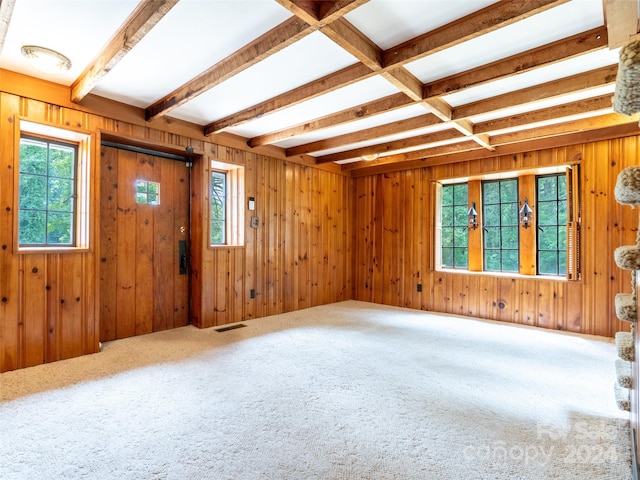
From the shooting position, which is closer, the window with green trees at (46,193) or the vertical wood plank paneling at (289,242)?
the window with green trees at (46,193)

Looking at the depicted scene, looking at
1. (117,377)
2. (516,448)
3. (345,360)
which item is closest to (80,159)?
(117,377)

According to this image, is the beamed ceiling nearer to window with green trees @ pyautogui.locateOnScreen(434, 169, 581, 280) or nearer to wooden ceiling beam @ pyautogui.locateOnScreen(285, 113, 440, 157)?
wooden ceiling beam @ pyautogui.locateOnScreen(285, 113, 440, 157)

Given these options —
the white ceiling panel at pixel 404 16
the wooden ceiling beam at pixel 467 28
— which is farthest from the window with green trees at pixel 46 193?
the wooden ceiling beam at pixel 467 28

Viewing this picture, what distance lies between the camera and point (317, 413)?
190cm

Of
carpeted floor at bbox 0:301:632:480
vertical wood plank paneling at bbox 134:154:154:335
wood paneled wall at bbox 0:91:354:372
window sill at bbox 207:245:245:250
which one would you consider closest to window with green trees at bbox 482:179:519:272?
carpeted floor at bbox 0:301:632:480

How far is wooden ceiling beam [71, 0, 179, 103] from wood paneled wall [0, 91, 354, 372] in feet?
1.60

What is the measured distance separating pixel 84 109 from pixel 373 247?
4168mm

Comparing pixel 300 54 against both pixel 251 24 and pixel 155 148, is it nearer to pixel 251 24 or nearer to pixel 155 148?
pixel 251 24

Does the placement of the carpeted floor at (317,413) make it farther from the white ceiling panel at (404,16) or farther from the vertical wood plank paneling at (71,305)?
the white ceiling panel at (404,16)

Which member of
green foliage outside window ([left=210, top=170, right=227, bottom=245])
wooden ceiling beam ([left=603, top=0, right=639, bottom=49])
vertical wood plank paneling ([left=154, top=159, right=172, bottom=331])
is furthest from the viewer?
green foliage outside window ([left=210, top=170, right=227, bottom=245])

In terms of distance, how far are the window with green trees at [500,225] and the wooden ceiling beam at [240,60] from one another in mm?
3689

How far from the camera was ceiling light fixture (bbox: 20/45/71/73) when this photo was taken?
2143mm

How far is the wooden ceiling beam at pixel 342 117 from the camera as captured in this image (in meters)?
2.89

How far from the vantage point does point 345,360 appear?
9.04 feet
